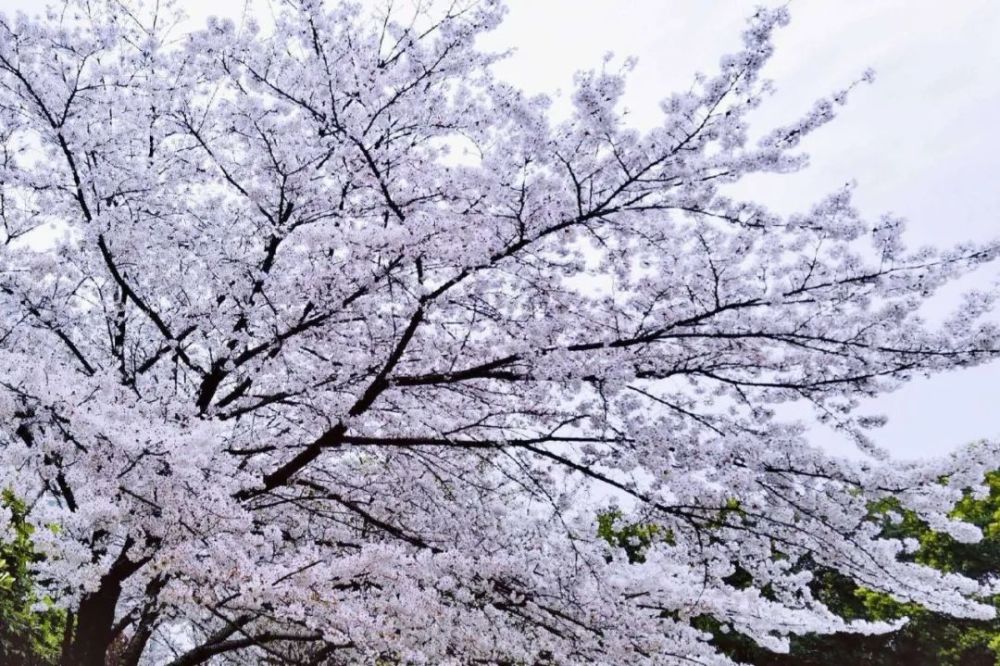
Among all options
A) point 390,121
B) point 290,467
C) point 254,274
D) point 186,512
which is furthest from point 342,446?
point 390,121

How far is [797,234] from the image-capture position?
4.13 m

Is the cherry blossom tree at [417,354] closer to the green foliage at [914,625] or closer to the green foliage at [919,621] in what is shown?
the green foliage at [914,625]

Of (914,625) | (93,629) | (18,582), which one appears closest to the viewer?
(18,582)

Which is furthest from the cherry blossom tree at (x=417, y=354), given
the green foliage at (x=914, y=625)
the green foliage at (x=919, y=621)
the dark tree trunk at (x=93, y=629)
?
the green foliage at (x=919, y=621)

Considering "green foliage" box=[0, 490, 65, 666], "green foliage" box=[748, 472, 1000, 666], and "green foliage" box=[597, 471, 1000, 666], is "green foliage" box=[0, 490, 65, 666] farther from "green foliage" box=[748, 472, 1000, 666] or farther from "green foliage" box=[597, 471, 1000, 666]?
"green foliage" box=[748, 472, 1000, 666]

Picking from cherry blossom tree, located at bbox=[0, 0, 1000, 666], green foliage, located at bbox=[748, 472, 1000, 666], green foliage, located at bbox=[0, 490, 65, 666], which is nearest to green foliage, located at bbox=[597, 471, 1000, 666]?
green foliage, located at bbox=[748, 472, 1000, 666]

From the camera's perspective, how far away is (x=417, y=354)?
539 centimetres

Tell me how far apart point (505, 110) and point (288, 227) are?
2.23 meters

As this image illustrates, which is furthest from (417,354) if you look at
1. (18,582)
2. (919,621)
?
(919,621)

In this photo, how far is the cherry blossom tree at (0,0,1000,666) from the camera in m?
3.88

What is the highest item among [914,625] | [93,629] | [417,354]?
[914,625]

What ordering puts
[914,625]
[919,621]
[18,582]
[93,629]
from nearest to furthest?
[18,582] < [93,629] < [919,621] < [914,625]

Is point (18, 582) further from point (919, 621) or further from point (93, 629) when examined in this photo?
point (919, 621)

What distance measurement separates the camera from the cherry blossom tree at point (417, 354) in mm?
3883
